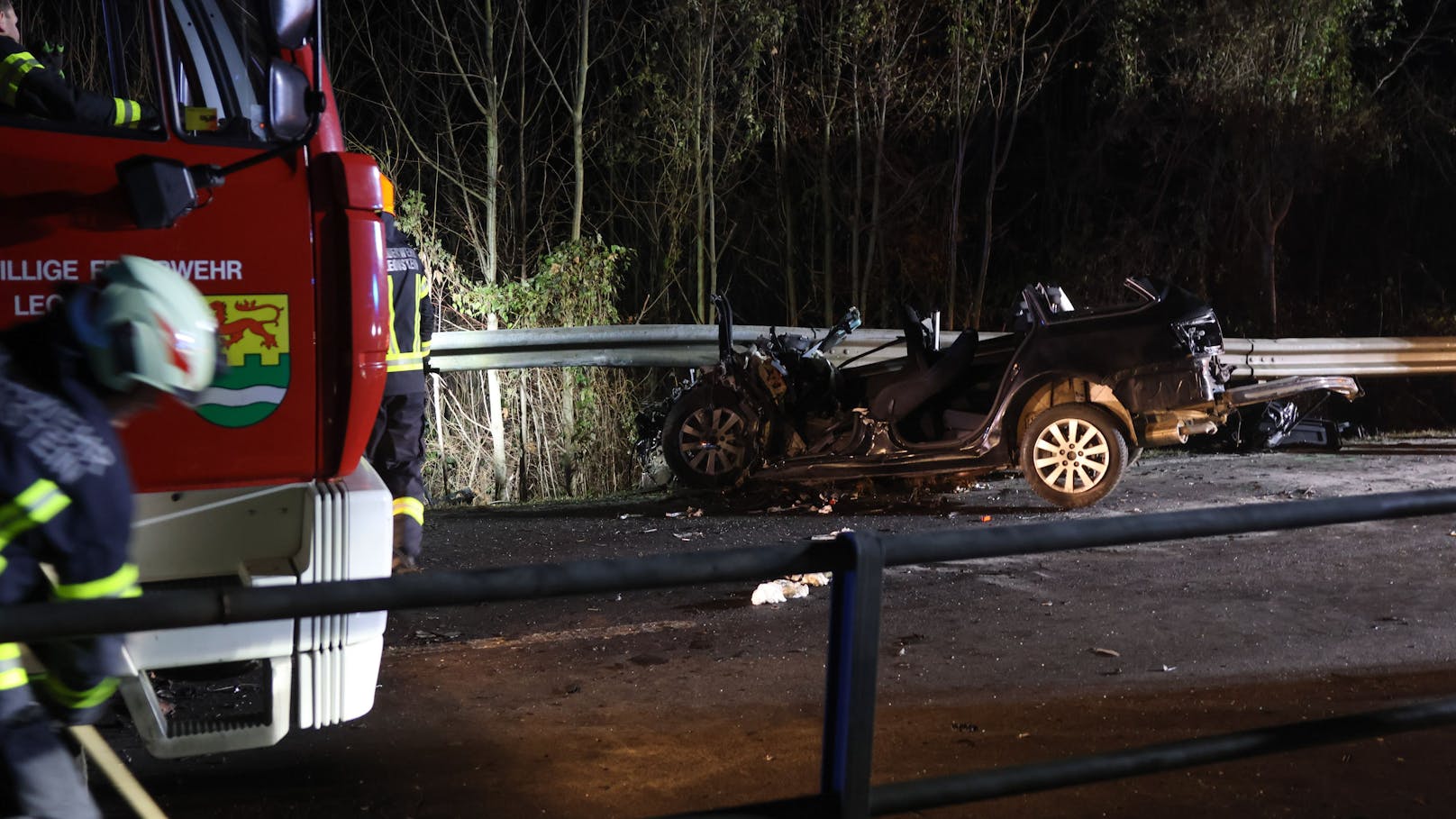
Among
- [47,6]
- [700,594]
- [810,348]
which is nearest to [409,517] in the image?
[700,594]

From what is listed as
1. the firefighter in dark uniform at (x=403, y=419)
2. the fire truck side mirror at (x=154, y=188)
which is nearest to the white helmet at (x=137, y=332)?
the fire truck side mirror at (x=154, y=188)

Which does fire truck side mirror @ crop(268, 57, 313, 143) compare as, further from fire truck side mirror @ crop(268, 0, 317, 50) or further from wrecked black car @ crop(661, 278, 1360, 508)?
wrecked black car @ crop(661, 278, 1360, 508)

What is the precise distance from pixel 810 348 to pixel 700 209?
6453 mm

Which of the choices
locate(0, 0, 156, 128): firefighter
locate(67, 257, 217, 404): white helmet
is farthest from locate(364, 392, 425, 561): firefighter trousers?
locate(67, 257, 217, 404): white helmet

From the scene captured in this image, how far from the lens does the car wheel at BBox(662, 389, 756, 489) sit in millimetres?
9367

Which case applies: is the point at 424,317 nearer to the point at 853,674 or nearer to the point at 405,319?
the point at 405,319

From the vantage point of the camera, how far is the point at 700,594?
6.95 meters

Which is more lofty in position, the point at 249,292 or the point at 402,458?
the point at 249,292

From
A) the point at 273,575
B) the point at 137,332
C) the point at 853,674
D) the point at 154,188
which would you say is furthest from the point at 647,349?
the point at 853,674

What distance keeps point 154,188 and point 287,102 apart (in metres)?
0.47

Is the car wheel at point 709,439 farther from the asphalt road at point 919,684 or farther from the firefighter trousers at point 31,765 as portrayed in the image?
the firefighter trousers at point 31,765

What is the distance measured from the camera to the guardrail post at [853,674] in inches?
95.6

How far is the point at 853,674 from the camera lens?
8.07 ft

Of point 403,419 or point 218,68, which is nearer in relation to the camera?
point 218,68
